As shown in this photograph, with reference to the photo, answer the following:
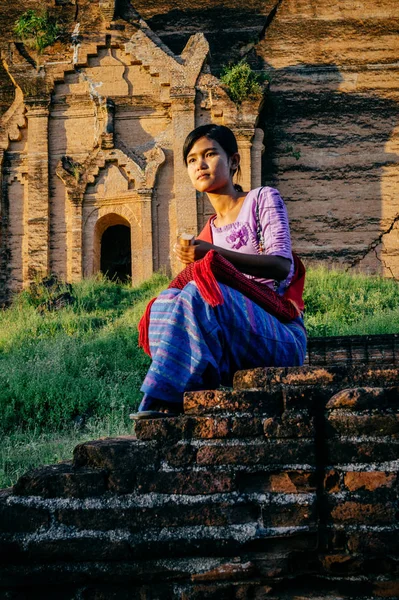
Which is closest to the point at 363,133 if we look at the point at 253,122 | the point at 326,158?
the point at 326,158

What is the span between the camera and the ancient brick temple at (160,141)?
58.0 feet

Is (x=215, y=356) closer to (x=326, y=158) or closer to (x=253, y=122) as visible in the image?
(x=253, y=122)

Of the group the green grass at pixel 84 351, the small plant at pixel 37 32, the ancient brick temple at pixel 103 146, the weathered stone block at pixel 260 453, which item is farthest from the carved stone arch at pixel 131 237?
the weathered stone block at pixel 260 453

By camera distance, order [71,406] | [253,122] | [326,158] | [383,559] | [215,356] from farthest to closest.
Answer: [326,158] < [253,122] < [71,406] < [215,356] < [383,559]

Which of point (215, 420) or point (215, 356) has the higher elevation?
point (215, 356)

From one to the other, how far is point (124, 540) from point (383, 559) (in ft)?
3.12

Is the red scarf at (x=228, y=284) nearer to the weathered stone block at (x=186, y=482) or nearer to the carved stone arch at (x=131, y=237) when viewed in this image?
the weathered stone block at (x=186, y=482)

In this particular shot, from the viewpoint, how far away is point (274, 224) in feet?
13.9

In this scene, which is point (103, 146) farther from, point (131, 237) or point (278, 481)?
point (278, 481)

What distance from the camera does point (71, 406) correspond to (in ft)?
31.6

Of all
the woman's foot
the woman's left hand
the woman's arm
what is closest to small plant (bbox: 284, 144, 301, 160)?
the woman's arm

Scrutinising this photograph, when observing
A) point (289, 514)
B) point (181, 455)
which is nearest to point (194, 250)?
point (181, 455)

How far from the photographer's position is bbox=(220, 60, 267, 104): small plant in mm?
17641

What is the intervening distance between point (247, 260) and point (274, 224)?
30cm
